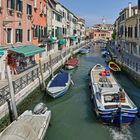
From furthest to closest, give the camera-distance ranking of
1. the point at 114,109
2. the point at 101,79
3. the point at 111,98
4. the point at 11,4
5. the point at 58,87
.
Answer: the point at 11,4
the point at 101,79
the point at 58,87
the point at 111,98
the point at 114,109

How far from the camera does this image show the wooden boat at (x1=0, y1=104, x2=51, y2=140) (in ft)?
35.5

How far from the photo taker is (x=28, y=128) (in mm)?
11547

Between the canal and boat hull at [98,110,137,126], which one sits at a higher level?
boat hull at [98,110,137,126]

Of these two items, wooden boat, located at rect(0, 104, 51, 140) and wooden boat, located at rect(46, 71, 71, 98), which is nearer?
wooden boat, located at rect(0, 104, 51, 140)

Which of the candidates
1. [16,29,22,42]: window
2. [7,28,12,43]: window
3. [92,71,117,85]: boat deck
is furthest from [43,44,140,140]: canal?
[16,29,22,42]: window

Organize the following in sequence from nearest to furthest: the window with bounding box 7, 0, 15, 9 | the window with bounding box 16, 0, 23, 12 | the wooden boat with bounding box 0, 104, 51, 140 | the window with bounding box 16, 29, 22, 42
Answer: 1. the wooden boat with bounding box 0, 104, 51, 140
2. the window with bounding box 7, 0, 15, 9
3. the window with bounding box 16, 0, 23, 12
4. the window with bounding box 16, 29, 22, 42

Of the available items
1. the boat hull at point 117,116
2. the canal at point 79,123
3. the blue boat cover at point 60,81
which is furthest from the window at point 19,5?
the boat hull at point 117,116

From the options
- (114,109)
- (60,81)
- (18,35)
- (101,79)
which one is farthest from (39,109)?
(18,35)

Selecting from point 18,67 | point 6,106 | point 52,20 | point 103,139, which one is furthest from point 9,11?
point 52,20

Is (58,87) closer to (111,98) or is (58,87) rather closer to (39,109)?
(111,98)

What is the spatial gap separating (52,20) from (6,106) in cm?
3046

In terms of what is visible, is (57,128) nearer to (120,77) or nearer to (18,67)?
(18,67)

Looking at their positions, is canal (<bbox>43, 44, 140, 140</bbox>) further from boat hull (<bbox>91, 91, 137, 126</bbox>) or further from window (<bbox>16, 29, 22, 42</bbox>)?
window (<bbox>16, 29, 22, 42</bbox>)

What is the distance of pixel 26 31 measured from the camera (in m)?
27.8
